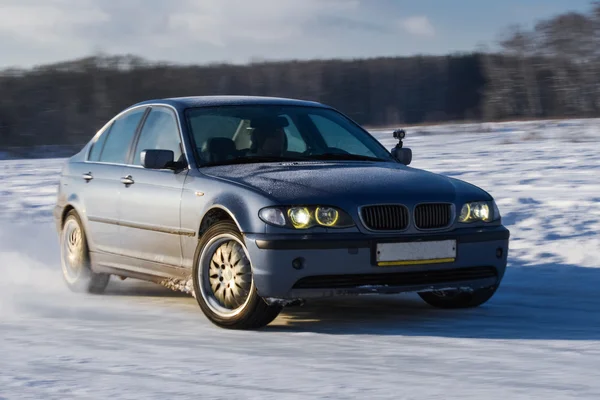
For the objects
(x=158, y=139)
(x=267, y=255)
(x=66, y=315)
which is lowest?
(x=66, y=315)

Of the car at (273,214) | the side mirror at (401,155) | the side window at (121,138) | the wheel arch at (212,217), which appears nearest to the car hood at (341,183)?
the car at (273,214)

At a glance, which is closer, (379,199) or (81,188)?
(379,199)

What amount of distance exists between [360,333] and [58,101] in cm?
6520

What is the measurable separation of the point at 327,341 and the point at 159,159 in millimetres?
1990

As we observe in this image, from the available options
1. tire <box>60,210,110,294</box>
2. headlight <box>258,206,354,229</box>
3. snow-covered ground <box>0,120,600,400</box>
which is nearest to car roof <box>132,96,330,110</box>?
tire <box>60,210,110,294</box>

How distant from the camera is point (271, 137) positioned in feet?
25.7

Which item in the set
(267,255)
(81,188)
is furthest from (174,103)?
(267,255)

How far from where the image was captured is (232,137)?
778 cm

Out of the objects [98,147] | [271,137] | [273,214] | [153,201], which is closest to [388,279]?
[273,214]

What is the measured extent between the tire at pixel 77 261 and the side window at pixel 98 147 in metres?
0.47

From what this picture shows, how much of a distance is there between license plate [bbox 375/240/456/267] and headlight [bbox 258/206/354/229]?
265 millimetres

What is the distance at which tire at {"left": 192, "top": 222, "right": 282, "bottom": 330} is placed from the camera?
22.0 ft

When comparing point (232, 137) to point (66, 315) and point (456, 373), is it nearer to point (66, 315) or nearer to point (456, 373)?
point (66, 315)

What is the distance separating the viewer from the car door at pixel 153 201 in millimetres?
7480
